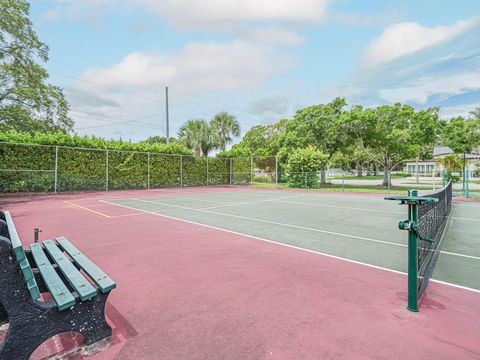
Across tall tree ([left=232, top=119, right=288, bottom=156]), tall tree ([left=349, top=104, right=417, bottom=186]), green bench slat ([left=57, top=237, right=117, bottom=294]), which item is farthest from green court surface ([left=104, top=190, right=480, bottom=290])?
tall tree ([left=232, top=119, right=288, bottom=156])

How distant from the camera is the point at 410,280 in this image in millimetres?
2854

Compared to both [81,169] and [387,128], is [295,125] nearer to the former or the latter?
[387,128]

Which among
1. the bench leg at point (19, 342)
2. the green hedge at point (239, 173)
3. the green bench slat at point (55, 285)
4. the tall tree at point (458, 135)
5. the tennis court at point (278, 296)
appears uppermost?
the tall tree at point (458, 135)

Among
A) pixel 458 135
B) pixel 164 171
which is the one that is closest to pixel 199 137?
pixel 164 171

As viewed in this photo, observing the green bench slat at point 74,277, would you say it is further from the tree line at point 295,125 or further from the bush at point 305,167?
the bush at point 305,167

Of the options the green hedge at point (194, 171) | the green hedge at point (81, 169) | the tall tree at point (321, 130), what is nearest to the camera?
the green hedge at point (81, 169)

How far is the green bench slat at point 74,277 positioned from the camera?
7.10ft

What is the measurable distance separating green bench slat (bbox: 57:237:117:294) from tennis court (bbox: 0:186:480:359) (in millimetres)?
521

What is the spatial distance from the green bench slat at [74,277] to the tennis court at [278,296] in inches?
20.8

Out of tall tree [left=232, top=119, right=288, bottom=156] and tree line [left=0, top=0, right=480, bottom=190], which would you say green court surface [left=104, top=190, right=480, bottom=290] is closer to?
tree line [left=0, top=0, right=480, bottom=190]

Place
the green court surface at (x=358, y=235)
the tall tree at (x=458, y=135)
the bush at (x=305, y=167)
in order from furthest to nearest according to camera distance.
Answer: the bush at (x=305, y=167) < the tall tree at (x=458, y=135) < the green court surface at (x=358, y=235)

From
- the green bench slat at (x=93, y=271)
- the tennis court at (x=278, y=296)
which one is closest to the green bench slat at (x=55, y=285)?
the green bench slat at (x=93, y=271)

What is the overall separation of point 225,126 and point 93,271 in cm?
3397

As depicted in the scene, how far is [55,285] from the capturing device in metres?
2.28
